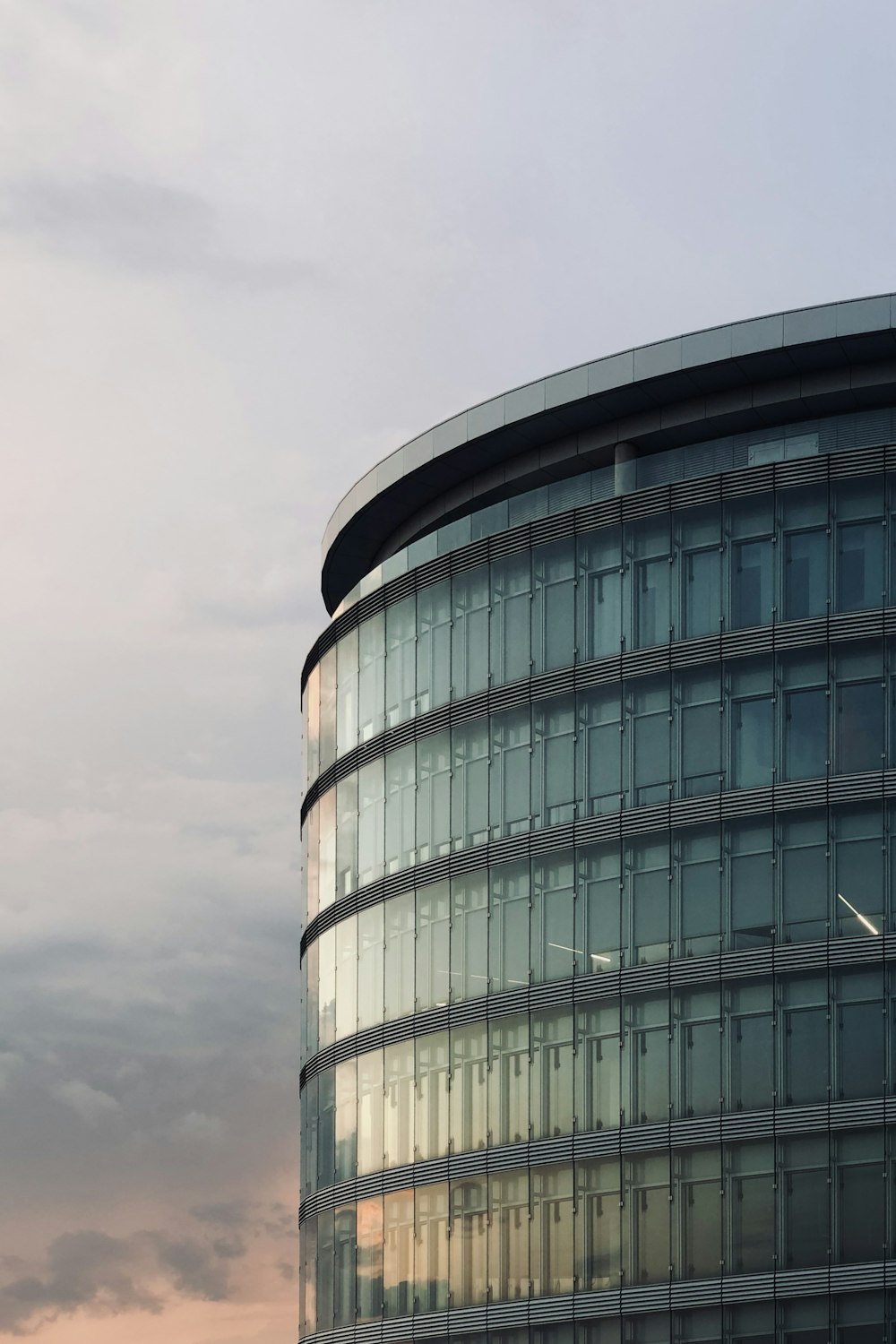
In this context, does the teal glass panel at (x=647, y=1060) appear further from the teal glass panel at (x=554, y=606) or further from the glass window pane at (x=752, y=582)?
the glass window pane at (x=752, y=582)

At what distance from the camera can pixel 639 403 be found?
5725cm

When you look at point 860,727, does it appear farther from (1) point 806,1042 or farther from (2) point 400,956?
(2) point 400,956

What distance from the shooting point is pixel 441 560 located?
196ft

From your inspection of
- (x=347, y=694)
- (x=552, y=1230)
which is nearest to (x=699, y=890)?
(x=552, y=1230)

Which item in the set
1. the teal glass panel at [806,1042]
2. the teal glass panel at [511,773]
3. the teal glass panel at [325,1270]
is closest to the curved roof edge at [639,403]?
the teal glass panel at [511,773]

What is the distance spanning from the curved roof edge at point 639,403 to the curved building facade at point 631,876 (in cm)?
10

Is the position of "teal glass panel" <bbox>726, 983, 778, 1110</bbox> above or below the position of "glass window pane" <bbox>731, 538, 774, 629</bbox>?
below

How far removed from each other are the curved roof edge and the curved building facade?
103mm

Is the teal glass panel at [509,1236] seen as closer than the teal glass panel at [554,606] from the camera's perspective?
Yes

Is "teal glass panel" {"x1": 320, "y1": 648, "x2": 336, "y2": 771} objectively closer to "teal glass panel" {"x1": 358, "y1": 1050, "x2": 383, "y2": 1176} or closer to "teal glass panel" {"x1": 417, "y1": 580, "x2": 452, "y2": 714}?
"teal glass panel" {"x1": 417, "y1": 580, "x2": 452, "y2": 714}

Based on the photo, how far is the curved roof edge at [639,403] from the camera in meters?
53.6

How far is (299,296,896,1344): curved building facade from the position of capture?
161 feet

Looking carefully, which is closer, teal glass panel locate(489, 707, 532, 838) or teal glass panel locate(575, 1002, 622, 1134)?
teal glass panel locate(575, 1002, 622, 1134)

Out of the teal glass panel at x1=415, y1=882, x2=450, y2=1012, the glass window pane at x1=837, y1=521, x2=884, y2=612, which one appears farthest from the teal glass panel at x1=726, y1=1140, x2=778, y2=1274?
the glass window pane at x1=837, y1=521, x2=884, y2=612
